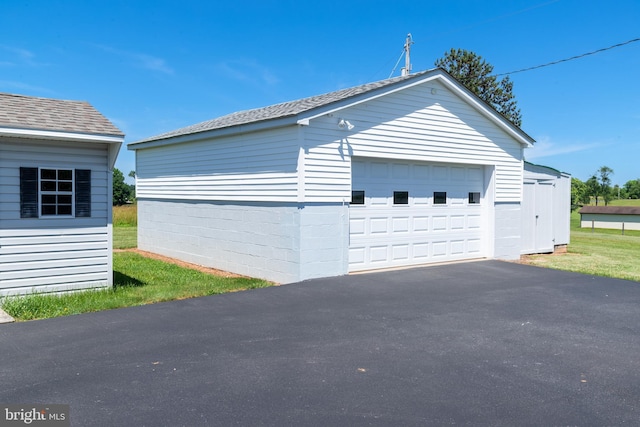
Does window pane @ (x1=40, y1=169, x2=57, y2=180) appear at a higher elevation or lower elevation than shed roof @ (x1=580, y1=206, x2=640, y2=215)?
higher

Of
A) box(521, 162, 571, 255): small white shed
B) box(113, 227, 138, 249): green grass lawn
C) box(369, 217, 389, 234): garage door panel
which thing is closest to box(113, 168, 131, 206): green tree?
box(113, 227, 138, 249): green grass lawn

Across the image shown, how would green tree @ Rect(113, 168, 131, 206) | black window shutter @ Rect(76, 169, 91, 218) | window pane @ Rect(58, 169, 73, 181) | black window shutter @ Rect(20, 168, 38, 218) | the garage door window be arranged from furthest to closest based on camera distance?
green tree @ Rect(113, 168, 131, 206) → the garage door window → black window shutter @ Rect(76, 169, 91, 218) → window pane @ Rect(58, 169, 73, 181) → black window shutter @ Rect(20, 168, 38, 218)

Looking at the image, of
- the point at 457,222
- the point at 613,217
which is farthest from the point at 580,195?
the point at 457,222

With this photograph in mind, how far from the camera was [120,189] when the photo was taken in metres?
83.2

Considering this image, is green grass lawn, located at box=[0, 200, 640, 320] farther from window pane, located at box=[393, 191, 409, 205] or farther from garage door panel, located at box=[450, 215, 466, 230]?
window pane, located at box=[393, 191, 409, 205]

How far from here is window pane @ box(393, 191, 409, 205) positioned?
11.9 meters

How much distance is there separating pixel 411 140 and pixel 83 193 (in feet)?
23.3

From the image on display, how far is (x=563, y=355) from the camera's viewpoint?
19.0 feet

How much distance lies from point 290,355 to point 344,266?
5.23 meters

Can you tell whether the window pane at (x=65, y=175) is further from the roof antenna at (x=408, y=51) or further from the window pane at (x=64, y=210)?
the roof antenna at (x=408, y=51)

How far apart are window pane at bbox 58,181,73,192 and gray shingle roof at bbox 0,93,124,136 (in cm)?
96

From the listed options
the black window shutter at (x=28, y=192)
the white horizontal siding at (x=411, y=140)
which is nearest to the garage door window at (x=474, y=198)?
the white horizontal siding at (x=411, y=140)

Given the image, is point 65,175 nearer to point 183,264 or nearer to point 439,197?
point 183,264

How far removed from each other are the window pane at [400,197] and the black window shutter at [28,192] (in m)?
7.36
